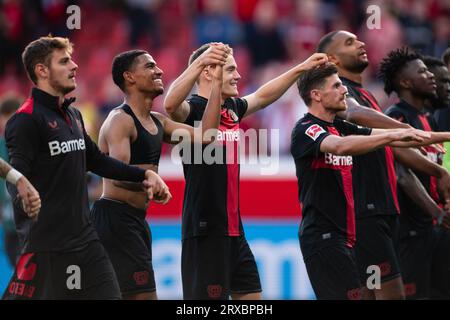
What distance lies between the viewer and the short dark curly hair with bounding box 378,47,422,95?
10.2 meters

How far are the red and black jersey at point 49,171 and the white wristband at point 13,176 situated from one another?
30 centimetres

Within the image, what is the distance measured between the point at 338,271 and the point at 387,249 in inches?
37.7

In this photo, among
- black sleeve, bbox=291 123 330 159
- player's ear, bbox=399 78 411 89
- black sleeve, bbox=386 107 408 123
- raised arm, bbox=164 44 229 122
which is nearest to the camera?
raised arm, bbox=164 44 229 122

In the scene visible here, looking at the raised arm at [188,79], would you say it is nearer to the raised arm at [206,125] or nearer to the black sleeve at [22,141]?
the raised arm at [206,125]

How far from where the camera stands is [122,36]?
17.4 metres

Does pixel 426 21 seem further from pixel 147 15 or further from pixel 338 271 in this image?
pixel 338 271

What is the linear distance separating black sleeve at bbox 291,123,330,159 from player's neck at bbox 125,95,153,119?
1.19 m

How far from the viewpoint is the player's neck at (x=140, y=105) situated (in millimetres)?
8758

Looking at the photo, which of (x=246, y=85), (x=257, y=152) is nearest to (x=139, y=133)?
(x=257, y=152)

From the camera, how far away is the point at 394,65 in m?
10.2

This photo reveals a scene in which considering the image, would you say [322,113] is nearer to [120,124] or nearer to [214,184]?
[214,184]

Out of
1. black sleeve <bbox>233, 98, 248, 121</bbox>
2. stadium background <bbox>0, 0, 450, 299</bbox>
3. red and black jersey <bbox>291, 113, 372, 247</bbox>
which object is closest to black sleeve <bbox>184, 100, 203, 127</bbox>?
black sleeve <bbox>233, 98, 248, 121</bbox>

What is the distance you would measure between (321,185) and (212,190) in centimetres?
84

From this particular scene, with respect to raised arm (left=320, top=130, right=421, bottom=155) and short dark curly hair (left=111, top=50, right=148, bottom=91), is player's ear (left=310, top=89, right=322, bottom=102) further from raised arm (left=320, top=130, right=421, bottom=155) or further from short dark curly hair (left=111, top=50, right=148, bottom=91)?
short dark curly hair (left=111, top=50, right=148, bottom=91)
